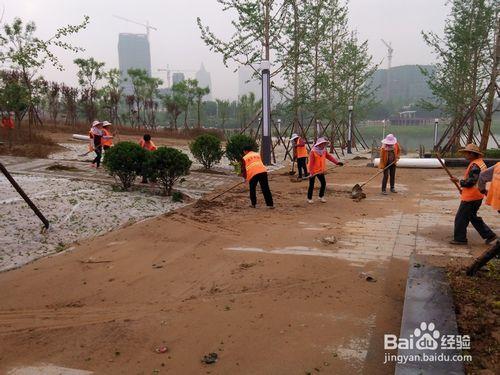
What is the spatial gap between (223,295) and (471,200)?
12.3 feet

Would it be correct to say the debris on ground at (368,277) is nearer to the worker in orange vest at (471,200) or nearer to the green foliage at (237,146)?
the worker in orange vest at (471,200)

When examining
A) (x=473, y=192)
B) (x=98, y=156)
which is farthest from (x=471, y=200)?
(x=98, y=156)

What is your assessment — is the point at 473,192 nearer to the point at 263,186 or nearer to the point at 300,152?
the point at 263,186

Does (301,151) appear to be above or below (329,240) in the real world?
above

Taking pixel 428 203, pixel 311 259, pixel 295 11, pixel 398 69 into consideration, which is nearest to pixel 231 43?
pixel 295 11

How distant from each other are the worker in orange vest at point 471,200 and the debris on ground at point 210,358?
4.12 metres

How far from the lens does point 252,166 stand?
8.29 metres

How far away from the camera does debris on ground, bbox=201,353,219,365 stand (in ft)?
10.3

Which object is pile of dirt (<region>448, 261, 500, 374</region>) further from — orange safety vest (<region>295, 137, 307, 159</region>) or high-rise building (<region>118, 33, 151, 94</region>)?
high-rise building (<region>118, 33, 151, 94</region>)

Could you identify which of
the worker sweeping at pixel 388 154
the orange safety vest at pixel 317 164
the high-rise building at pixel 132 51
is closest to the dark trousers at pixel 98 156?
the orange safety vest at pixel 317 164

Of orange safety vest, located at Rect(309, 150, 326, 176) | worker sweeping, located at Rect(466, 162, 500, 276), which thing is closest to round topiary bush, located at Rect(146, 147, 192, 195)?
orange safety vest, located at Rect(309, 150, 326, 176)

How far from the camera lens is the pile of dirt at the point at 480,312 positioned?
291 cm

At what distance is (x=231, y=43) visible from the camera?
15.5 m

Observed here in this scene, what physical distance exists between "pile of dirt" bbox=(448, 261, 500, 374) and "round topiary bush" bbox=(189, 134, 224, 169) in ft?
28.1
